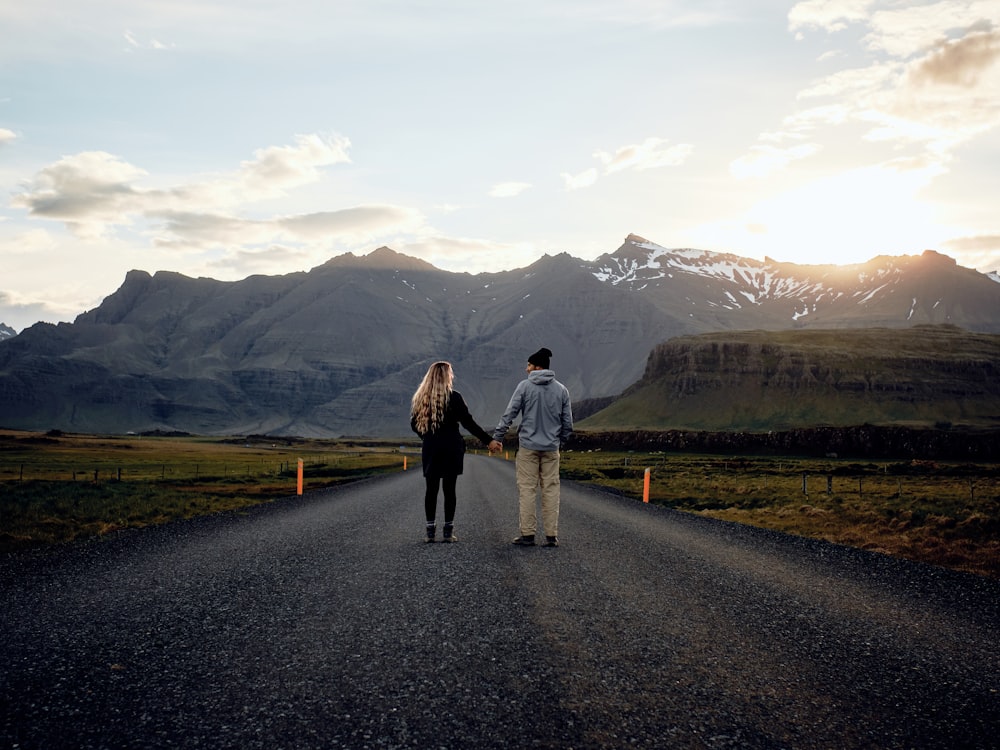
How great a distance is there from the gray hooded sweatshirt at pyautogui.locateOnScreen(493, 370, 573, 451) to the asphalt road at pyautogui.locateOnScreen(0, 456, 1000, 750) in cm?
190

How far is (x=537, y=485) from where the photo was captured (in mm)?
12703

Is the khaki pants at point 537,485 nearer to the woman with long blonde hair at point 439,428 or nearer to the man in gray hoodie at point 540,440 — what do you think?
the man in gray hoodie at point 540,440

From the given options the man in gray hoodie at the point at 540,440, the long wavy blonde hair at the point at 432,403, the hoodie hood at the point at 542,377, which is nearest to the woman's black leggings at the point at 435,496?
the long wavy blonde hair at the point at 432,403

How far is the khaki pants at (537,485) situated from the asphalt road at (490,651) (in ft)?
1.73

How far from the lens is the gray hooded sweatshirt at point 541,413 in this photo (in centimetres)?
1246

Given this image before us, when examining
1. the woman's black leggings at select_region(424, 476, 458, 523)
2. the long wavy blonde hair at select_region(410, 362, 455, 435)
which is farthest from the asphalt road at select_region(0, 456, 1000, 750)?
the long wavy blonde hair at select_region(410, 362, 455, 435)

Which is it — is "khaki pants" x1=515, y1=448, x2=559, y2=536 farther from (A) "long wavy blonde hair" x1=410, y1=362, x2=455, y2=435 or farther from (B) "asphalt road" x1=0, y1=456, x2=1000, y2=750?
(A) "long wavy blonde hair" x1=410, y1=362, x2=455, y2=435

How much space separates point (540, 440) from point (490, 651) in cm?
638

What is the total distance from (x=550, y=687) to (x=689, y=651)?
5.58 ft

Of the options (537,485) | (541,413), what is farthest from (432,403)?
(537,485)

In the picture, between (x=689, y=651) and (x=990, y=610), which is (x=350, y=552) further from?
(x=990, y=610)

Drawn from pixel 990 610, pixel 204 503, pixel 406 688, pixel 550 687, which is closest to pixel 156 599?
pixel 406 688

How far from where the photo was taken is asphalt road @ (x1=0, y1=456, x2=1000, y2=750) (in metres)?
4.62

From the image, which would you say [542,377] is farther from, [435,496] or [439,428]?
[435,496]
